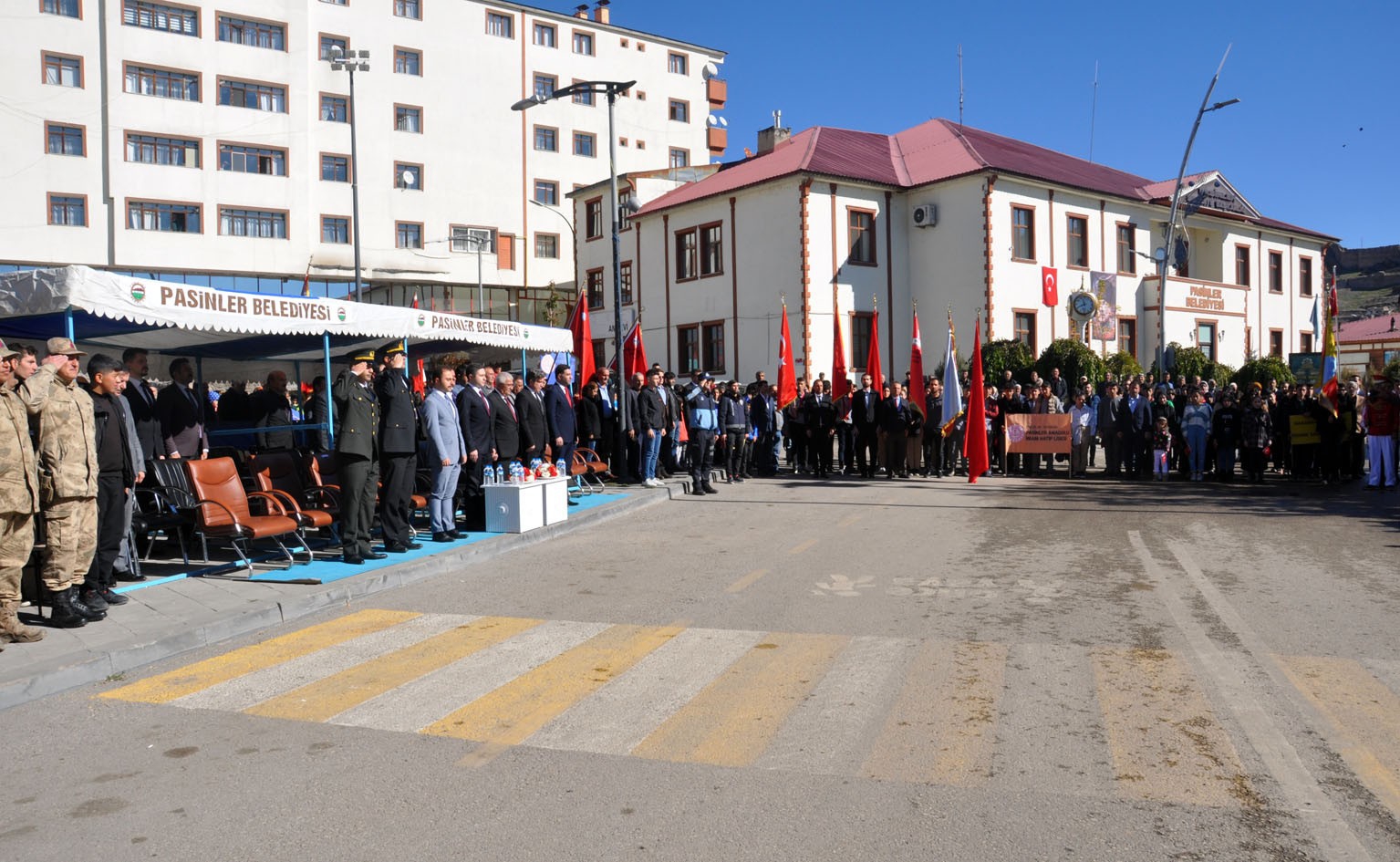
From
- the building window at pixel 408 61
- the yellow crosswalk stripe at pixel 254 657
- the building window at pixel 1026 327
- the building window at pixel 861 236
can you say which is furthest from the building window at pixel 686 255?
the yellow crosswalk stripe at pixel 254 657

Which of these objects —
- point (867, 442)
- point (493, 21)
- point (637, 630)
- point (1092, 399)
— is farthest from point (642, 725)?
point (493, 21)

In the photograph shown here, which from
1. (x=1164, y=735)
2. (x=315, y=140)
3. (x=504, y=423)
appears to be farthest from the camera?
(x=315, y=140)

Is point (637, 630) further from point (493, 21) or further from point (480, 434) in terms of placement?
point (493, 21)

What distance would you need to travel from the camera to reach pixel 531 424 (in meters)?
14.0

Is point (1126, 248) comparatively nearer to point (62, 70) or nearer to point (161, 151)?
point (161, 151)

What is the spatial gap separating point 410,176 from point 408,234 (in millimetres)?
2877

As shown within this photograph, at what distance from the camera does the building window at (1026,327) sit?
123 ft

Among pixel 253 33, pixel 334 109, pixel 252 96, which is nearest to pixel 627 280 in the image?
pixel 334 109

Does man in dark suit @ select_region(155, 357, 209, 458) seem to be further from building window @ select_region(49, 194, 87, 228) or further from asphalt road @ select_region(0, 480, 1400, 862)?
building window @ select_region(49, 194, 87, 228)

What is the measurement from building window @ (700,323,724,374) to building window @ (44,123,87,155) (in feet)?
88.9

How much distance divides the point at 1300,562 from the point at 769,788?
8002mm

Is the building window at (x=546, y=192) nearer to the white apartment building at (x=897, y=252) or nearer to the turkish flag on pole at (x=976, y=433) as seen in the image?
the white apartment building at (x=897, y=252)

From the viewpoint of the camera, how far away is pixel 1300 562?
10.2 m

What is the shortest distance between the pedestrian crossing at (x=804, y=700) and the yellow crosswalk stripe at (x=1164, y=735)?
0.01 metres
